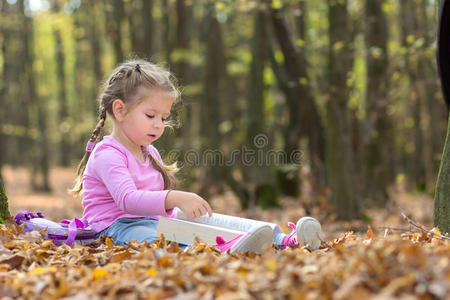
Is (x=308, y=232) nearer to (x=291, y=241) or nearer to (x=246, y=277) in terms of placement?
(x=291, y=241)

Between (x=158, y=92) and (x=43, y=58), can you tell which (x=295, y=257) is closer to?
(x=158, y=92)

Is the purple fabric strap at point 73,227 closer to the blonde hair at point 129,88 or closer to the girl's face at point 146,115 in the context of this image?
the blonde hair at point 129,88

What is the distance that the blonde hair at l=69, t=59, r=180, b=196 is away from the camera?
334 cm

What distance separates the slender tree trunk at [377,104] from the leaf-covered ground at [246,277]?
5460 mm

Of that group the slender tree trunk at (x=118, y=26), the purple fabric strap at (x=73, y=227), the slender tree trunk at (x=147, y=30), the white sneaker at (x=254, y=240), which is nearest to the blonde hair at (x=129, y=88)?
the purple fabric strap at (x=73, y=227)

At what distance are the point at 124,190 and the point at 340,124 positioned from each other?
4321 mm

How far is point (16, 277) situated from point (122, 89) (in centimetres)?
162

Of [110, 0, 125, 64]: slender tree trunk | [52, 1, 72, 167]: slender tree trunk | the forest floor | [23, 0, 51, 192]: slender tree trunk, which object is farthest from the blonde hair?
[52, 1, 72, 167]: slender tree trunk

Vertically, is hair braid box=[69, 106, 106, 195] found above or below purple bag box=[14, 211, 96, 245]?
above

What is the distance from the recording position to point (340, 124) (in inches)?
263

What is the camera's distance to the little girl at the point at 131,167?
3.01 meters

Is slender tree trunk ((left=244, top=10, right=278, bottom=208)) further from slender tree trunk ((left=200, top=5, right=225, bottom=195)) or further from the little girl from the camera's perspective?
the little girl

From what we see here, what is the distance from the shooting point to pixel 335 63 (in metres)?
6.63

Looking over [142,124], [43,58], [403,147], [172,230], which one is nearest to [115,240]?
[172,230]
